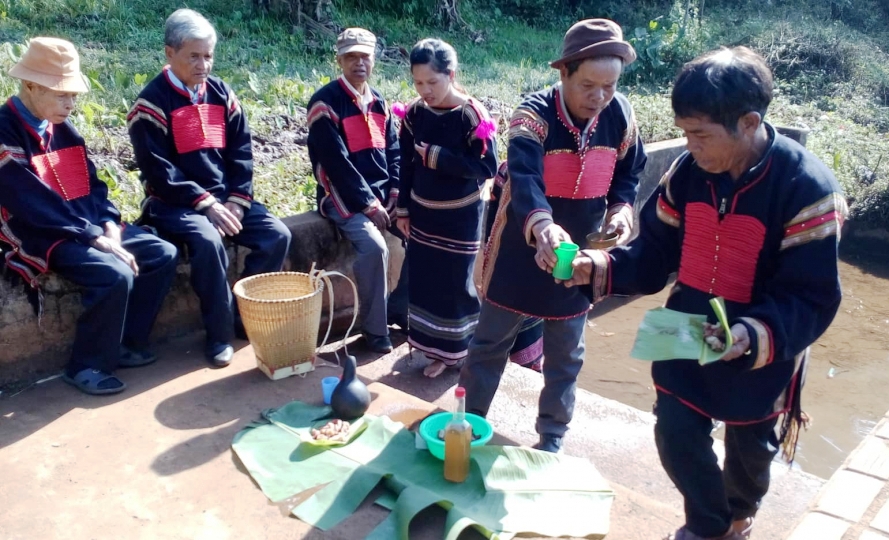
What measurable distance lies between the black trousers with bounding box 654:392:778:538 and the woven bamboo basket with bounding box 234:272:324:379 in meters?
1.94

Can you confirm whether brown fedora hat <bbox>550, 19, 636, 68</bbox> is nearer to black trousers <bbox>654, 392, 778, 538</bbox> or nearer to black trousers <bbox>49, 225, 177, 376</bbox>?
black trousers <bbox>654, 392, 778, 538</bbox>

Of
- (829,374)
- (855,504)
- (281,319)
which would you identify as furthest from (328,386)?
(829,374)

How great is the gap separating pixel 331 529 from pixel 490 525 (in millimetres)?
579

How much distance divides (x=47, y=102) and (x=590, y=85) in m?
2.50

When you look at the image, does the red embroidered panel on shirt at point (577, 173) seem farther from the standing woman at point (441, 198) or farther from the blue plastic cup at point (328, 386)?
the blue plastic cup at point (328, 386)

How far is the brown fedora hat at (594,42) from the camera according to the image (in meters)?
3.15

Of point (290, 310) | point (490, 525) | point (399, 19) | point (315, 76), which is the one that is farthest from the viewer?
point (399, 19)

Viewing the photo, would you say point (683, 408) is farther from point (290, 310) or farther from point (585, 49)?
point (290, 310)

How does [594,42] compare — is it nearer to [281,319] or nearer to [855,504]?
[281,319]

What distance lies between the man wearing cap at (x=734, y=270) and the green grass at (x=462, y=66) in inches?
127

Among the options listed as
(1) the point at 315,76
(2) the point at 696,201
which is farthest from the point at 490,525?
(1) the point at 315,76

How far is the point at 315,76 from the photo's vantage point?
26.3 feet

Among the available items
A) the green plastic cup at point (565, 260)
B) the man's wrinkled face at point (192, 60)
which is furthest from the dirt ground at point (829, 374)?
the man's wrinkled face at point (192, 60)

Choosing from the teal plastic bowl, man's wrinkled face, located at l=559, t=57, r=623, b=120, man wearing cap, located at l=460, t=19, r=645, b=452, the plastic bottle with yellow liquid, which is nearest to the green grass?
man wearing cap, located at l=460, t=19, r=645, b=452
